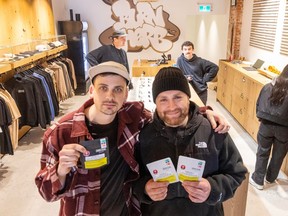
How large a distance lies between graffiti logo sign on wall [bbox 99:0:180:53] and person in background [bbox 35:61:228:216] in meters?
6.41

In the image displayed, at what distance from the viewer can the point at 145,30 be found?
7.53 meters

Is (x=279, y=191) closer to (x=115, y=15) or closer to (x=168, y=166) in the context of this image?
(x=168, y=166)

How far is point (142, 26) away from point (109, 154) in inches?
262

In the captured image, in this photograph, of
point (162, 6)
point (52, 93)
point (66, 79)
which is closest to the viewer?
point (52, 93)

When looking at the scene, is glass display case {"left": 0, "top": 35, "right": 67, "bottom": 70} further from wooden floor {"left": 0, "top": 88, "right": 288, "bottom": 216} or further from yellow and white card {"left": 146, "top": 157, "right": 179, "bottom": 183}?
yellow and white card {"left": 146, "top": 157, "right": 179, "bottom": 183}

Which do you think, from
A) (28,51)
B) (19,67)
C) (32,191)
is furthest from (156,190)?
(28,51)

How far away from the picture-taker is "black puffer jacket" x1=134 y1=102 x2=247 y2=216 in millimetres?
1294

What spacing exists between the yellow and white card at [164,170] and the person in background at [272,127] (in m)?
2.03

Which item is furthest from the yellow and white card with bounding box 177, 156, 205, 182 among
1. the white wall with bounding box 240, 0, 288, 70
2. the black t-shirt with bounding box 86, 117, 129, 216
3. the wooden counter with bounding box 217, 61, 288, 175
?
the white wall with bounding box 240, 0, 288, 70

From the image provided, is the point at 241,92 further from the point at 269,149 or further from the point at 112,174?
the point at 112,174

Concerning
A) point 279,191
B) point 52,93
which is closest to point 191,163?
point 279,191

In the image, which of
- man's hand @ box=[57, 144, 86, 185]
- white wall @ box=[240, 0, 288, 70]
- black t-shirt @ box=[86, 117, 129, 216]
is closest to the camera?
man's hand @ box=[57, 144, 86, 185]

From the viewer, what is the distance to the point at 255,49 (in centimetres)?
574

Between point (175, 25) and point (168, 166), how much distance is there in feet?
22.4
